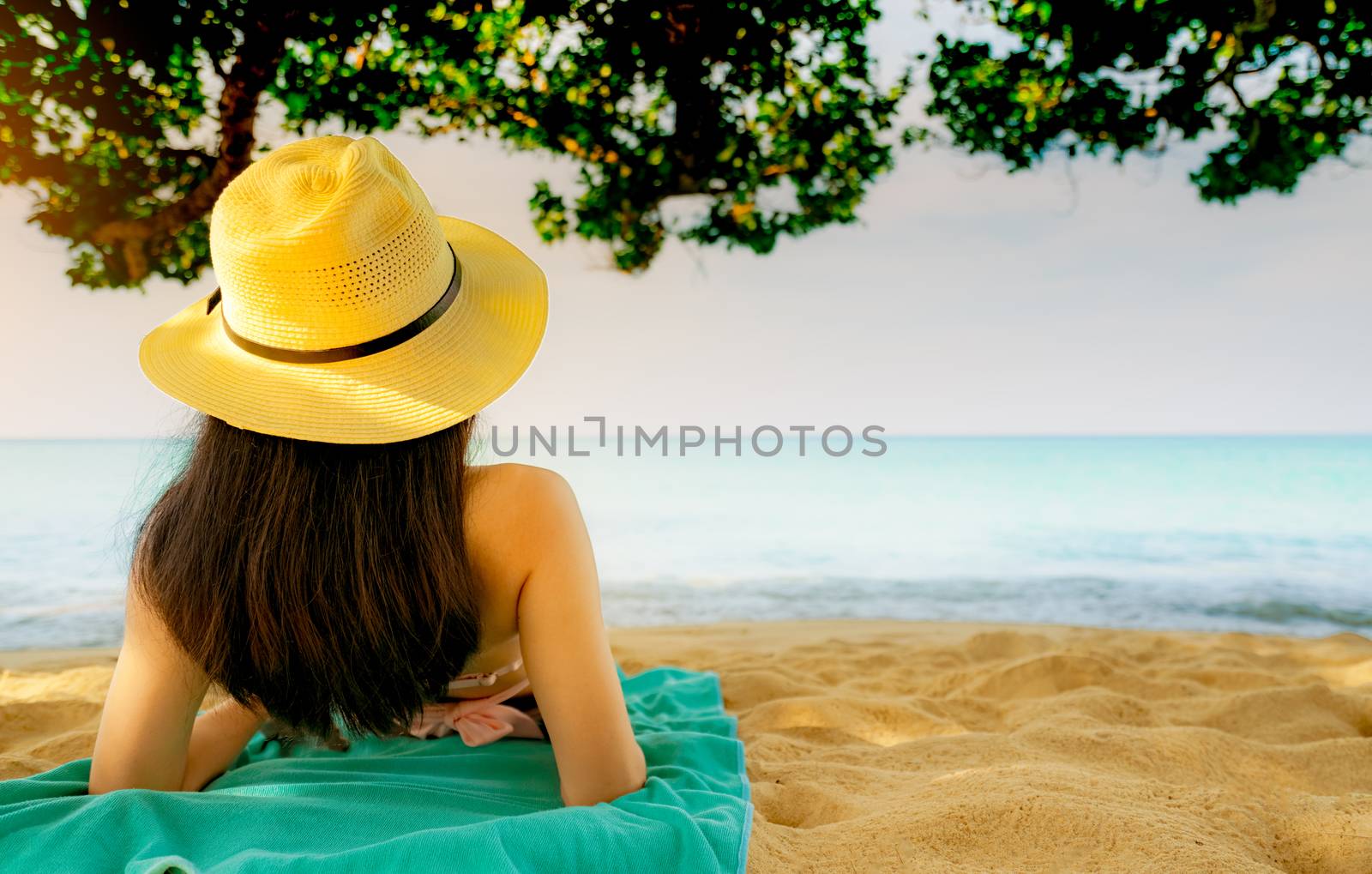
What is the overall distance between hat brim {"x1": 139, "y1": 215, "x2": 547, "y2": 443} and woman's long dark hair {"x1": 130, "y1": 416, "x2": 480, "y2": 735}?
0.07 meters

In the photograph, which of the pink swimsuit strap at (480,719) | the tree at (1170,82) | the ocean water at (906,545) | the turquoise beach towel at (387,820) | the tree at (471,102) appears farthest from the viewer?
the ocean water at (906,545)

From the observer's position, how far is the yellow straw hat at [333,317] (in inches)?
50.6

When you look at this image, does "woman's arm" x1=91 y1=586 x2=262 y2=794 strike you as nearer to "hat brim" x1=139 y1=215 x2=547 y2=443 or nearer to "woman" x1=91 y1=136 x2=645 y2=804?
"woman" x1=91 y1=136 x2=645 y2=804

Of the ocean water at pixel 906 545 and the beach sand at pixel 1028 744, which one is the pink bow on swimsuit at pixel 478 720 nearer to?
the beach sand at pixel 1028 744

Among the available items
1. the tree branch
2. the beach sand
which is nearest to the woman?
the beach sand

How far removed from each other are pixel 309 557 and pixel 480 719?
2.35 feet

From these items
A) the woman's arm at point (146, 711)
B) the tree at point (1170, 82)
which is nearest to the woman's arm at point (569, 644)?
the woman's arm at point (146, 711)

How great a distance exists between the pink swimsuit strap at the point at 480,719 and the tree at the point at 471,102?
283cm

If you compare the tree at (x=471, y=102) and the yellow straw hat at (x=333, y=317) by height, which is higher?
the tree at (x=471, y=102)

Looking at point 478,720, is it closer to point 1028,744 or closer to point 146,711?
point 146,711

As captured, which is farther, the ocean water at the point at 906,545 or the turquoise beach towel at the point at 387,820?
the ocean water at the point at 906,545

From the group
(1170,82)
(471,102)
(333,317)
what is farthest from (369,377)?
(1170,82)

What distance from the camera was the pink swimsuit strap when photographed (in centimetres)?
184

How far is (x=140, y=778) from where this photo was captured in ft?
4.88
